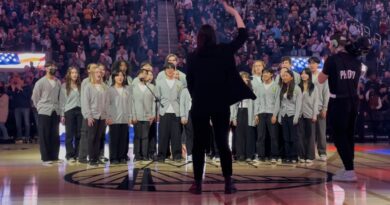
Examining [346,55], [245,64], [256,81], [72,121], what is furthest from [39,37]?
[346,55]

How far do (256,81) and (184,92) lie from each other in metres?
1.28

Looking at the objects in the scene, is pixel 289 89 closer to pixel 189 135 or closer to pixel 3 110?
pixel 189 135

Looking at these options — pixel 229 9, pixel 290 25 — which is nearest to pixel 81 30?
pixel 290 25

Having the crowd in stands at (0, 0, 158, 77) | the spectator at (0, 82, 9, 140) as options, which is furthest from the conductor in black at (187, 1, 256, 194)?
the crowd in stands at (0, 0, 158, 77)

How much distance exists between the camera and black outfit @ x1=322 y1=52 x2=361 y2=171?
7848 mm

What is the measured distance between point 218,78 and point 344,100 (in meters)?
2.27

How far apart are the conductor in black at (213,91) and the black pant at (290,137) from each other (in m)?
4.01

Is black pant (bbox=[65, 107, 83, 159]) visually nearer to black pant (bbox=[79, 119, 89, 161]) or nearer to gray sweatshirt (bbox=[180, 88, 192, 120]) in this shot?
black pant (bbox=[79, 119, 89, 161])

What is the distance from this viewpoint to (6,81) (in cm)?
1806

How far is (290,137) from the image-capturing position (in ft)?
33.9

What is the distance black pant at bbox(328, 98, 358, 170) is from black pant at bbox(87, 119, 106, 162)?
13.1 ft

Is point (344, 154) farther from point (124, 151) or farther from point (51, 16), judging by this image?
point (51, 16)

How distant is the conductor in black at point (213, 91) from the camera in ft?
20.8

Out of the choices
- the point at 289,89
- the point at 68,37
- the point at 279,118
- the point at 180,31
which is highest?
the point at 180,31
